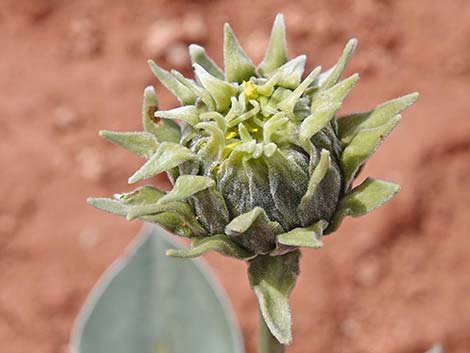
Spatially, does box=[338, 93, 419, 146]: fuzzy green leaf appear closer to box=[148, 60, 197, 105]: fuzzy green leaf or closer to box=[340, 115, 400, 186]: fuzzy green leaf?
box=[340, 115, 400, 186]: fuzzy green leaf

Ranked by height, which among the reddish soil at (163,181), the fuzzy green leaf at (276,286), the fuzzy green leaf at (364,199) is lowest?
the reddish soil at (163,181)

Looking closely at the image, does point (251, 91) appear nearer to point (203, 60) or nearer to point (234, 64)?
point (234, 64)

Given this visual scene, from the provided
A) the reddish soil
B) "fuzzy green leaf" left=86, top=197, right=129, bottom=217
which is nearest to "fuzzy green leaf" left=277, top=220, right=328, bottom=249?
"fuzzy green leaf" left=86, top=197, right=129, bottom=217

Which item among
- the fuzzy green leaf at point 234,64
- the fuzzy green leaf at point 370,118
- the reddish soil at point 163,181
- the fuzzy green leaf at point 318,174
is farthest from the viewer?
the reddish soil at point 163,181

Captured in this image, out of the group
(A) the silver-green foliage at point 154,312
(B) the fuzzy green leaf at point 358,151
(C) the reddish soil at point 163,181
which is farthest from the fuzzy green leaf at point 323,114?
(C) the reddish soil at point 163,181

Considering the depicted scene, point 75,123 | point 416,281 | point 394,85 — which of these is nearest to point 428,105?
point 394,85

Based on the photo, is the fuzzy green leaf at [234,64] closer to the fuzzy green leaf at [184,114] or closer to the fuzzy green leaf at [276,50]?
the fuzzy green leaf at [276,50]

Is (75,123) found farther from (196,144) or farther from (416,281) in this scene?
(196,144)
